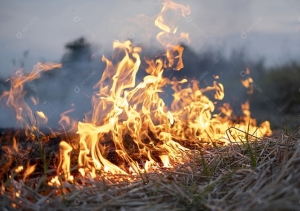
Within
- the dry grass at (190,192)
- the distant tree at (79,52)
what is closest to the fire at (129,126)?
the dry grass at (190,192)

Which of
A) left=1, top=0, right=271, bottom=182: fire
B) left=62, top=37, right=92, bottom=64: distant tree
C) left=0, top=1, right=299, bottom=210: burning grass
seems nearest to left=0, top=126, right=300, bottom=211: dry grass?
left=0, top=1, right=299, bottom=210: burning grass

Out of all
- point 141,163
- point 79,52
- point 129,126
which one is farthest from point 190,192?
point 79,52

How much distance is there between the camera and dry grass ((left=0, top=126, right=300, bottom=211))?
96.3 inches

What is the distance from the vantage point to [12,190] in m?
2.88

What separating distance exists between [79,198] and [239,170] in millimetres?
1118

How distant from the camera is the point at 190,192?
2723mm

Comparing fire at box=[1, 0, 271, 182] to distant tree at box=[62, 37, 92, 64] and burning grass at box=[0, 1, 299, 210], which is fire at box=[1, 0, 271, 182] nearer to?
burning grass at box=[0, 1, 299, 210]

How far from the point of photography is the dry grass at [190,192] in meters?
2.45

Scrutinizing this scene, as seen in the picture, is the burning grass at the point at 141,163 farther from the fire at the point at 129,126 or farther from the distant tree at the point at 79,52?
the distant tree at the point at 79,52

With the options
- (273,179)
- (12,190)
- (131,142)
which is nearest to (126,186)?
(12,190)

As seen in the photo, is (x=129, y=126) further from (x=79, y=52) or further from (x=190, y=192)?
(x=79, y=52)

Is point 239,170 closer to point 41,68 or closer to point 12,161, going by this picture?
point 12,161

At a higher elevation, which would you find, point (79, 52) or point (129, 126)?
point (79, 52)

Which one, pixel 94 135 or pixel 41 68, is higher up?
pixel 41 68
